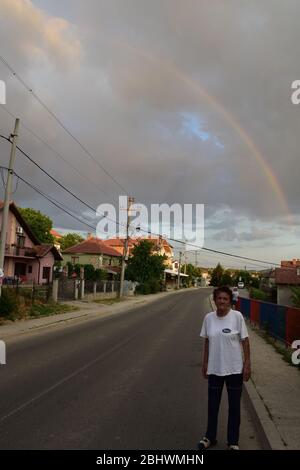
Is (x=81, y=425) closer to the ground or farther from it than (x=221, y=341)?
closer to the ground

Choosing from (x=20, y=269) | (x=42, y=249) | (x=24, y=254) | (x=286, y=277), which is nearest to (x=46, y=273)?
(x=42, y=249)

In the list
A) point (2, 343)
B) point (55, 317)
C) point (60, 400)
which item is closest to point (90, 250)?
point (55, 317)

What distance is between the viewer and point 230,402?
4930mm

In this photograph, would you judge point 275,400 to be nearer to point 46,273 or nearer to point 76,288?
point 76,288

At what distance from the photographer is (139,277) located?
62.0m

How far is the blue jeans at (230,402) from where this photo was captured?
192 inches

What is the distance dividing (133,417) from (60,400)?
138 cm

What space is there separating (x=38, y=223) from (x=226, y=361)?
259 feet

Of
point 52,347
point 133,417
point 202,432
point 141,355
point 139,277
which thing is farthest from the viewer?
point 139,277

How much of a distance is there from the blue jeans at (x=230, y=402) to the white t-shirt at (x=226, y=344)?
0.09 m

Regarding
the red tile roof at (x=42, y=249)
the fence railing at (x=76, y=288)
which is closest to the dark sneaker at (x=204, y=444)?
the fence railing at (x=76, y=288)

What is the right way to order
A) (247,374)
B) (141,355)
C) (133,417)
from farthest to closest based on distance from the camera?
(141,355) < (133,417) < (247,374)
